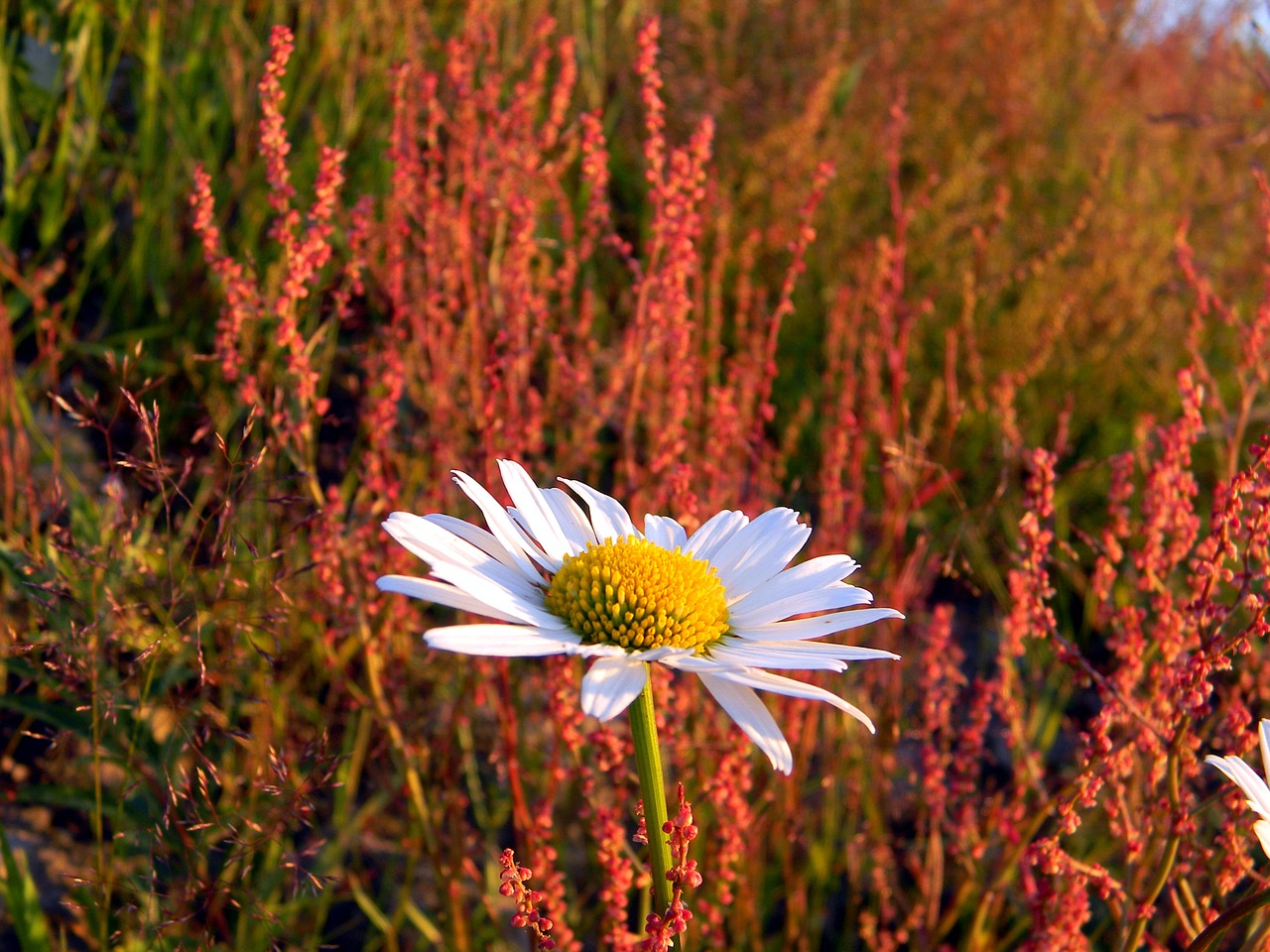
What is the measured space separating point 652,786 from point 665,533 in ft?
1.39

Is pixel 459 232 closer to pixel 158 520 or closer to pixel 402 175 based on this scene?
pixel 402 175

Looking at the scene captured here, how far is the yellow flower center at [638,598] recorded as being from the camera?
3.60 feet

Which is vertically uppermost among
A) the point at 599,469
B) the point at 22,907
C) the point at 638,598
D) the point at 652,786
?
the point at 638,598

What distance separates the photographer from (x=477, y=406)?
78.7 inches

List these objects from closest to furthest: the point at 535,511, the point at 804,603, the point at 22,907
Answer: the point at 804,603 → the point at 535,511 → the point at 22,907

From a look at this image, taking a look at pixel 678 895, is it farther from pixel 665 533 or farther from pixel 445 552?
pixel 665 533

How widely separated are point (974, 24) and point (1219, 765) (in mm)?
3724

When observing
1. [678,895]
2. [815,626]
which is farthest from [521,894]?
[815,626]

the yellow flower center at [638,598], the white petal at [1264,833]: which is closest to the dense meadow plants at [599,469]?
the white petal at [1264,833]

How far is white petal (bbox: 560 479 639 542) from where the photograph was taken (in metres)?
1.29

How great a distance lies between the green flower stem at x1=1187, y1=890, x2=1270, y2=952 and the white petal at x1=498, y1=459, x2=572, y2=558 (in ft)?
2.29

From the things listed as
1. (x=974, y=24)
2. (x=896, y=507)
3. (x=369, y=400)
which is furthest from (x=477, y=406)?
(x=974, y=24)

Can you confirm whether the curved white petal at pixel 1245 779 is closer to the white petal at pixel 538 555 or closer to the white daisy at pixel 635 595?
the white daisy at pixel 635 595

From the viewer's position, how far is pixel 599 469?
8.19 feet
